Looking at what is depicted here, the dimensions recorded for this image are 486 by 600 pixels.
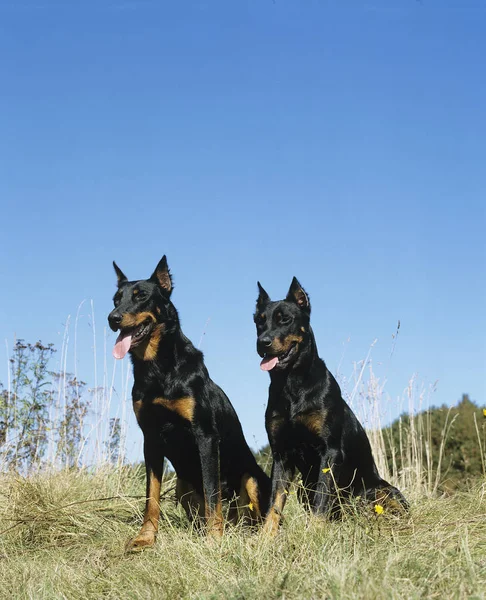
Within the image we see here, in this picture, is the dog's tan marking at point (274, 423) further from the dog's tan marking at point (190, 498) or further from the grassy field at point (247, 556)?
the dog's tan marking at point (190, 498)

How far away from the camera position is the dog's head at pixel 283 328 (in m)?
4.98

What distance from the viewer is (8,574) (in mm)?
4566

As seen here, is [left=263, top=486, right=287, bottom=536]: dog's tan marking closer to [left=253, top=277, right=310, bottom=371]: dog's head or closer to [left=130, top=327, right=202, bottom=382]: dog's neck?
[left=253, top=277, right=310, bottom=371]: dog's head

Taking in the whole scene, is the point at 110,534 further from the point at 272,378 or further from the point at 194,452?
the point at 272,378

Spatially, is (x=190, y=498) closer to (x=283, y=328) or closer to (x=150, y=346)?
(x=150, y=346)

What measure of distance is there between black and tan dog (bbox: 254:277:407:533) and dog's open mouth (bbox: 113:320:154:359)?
30.7 inches

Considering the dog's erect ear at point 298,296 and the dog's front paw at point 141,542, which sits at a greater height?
the dog's erect ear at point 298,296

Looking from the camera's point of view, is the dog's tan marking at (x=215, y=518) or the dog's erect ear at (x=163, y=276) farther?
the dog's erect ear at (x=163, y=276)

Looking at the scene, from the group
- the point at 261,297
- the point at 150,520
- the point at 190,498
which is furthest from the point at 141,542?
the point at 261,297

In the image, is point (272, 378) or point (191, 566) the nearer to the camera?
point (191, 566)

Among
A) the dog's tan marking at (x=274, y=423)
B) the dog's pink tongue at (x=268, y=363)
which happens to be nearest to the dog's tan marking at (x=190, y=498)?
the dog's tan marking at (x=274, y=423)

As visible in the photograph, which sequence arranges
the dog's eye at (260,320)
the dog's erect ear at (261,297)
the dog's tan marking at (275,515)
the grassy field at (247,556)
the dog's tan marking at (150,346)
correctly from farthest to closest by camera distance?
1. the dog's erect ear at (261,297)
2. the dog's eye at (260,320)
3. the dog's tan marking at (150,346)
4. the dog's tan marking at (275,515)
5. the grassy field at (247,556)

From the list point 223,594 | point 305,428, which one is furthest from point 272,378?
point 223,594

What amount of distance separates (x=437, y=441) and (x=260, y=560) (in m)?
6.81
